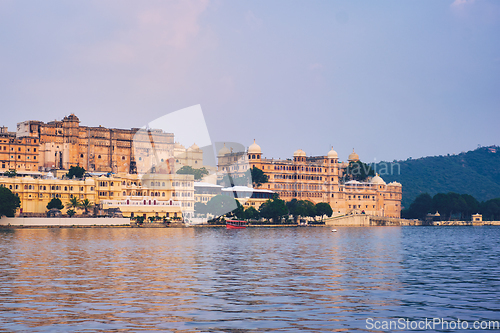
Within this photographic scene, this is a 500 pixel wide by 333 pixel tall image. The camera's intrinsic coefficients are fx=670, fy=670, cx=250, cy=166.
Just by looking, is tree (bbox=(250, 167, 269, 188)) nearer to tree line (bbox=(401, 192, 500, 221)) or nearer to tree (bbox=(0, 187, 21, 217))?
tree line (bbox=(401, 192, 500, 221))

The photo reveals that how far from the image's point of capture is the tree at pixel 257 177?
163 metres

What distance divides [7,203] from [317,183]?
95.1 m

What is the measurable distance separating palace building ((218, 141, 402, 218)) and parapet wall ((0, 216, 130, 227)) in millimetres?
54167

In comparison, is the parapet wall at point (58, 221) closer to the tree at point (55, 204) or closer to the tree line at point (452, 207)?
the tree at point (55, 204)

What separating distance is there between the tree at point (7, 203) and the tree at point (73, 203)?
12255 millimetres

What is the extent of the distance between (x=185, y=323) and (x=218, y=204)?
10492 centimetres

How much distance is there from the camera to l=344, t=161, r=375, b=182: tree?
195m

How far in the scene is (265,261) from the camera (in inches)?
1743

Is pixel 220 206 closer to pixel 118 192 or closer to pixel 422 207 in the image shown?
pixel 118 192

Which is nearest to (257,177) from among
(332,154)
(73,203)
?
(332,154)

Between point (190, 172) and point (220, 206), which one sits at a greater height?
point (190, 172)

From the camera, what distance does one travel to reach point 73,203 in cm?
11644

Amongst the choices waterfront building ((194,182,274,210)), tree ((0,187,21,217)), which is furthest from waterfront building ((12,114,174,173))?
tree ((0,187,21,217))

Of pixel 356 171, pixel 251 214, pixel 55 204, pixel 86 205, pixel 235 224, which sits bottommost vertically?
pixel 235 224
